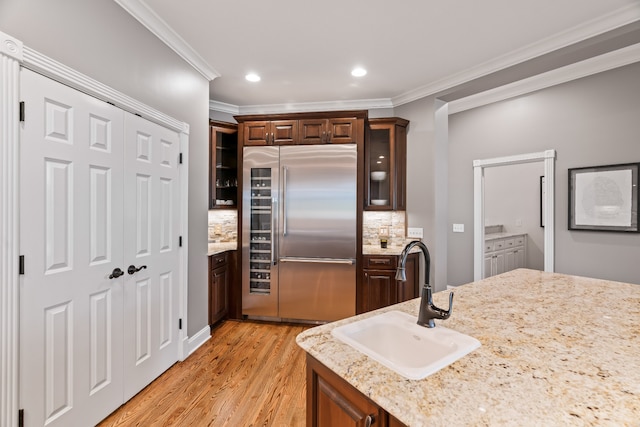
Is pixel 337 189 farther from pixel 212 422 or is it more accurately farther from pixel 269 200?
pixel 212 422

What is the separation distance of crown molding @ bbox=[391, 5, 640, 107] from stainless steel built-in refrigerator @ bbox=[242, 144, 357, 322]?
118 cm

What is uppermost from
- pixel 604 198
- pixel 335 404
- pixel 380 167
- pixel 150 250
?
pixel 380 167

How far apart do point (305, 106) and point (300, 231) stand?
5.67 ft

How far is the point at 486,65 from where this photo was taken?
303 centimetres

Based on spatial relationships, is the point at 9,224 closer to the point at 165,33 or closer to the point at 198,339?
the point at 165,33

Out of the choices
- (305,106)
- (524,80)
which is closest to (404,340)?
(305,106)

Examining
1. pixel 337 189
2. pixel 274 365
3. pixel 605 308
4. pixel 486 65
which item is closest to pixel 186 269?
pixel 274 365

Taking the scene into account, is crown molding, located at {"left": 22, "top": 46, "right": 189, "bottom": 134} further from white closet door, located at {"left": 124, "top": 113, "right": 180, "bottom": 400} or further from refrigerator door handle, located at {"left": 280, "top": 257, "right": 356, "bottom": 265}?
refrigerator door handle, located at {"left": 280, "top": 257, "right": 356, "bottom": 265}

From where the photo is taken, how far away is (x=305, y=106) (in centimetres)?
413

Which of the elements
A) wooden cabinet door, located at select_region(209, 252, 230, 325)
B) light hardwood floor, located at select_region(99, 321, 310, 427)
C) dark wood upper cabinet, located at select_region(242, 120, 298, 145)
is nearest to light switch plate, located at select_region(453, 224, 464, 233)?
dark wood upper cabinet, located at select_region(242, 120, 298, 145)

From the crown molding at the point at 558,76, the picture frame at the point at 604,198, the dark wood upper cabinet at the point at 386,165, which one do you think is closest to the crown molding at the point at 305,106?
the dark wood upper cabinet at the point at 386,165

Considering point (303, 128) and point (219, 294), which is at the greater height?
point (303, 128)

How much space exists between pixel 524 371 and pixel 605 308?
101 cm

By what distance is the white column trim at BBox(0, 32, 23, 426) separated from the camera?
1.38 m
